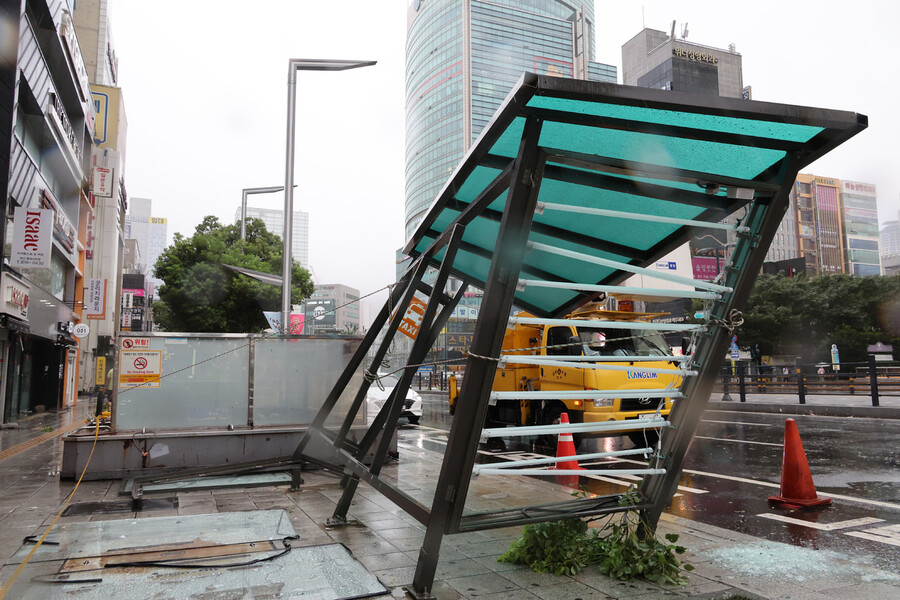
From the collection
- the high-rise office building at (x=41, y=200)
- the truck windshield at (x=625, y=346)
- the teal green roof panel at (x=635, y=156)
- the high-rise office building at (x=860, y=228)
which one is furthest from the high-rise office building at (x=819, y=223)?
the teal green roof panel at (x=635, y=156)

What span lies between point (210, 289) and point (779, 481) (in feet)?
93.6

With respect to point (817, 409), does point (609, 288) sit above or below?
above

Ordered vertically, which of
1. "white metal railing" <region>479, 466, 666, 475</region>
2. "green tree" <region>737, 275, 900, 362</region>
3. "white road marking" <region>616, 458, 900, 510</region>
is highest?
"green tree" <region>737, 275, 900, 362</region>

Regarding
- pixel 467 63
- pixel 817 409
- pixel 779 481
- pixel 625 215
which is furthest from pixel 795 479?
pixel 467 63

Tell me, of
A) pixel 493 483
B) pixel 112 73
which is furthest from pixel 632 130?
pixel 112 73

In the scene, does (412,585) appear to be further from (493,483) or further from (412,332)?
(493,483)

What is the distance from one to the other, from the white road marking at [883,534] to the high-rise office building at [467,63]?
121 meters

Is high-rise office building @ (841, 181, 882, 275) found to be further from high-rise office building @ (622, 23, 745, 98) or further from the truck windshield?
the truck windshield

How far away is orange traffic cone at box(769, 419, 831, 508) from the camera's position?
5992mm

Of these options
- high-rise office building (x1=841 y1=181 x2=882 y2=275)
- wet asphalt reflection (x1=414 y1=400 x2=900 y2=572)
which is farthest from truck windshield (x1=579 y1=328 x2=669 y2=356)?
high-rise office building (x1=841 y1=181 x2=882 y2=275)

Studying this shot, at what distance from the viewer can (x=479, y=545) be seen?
4641mm

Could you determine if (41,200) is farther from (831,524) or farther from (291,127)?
(831,524)

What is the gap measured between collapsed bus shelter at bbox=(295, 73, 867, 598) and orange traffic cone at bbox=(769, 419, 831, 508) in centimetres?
262

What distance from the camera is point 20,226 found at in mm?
16359
